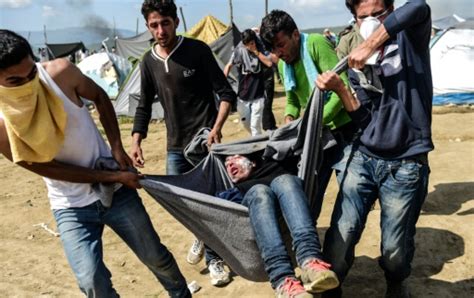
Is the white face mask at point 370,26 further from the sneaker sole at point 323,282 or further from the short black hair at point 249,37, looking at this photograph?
the short black hair at point 249,37

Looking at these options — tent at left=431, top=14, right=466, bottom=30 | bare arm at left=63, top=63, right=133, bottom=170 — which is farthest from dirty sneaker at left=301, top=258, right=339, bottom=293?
tent at left=431, top=14, right=466, bottom=30

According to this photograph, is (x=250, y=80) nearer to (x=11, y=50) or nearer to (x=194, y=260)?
(x=194, y=260)

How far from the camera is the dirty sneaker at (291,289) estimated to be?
224 cm

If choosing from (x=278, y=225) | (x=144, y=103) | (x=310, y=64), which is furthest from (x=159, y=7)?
(x=278, y=225)

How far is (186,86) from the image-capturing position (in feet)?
11.5

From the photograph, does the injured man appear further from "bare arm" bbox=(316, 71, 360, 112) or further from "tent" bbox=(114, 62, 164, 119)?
"tent" bbox=(114, 62, 164, 119)

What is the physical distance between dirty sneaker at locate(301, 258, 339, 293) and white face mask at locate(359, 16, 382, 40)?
111cm

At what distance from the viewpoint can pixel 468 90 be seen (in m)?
10.2

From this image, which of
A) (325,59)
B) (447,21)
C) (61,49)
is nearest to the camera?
(325,59)

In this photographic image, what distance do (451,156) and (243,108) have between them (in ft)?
8.67

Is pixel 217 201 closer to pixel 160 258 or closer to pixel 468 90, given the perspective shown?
pixel 160 258

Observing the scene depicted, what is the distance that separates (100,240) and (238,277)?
57.4 inches

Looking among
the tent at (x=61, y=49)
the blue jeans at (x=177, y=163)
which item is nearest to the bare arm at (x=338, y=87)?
the blue jeans at (x=177, y=163)

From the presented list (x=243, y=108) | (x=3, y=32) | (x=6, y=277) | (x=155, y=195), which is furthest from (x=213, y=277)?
(x=243, y=108)
